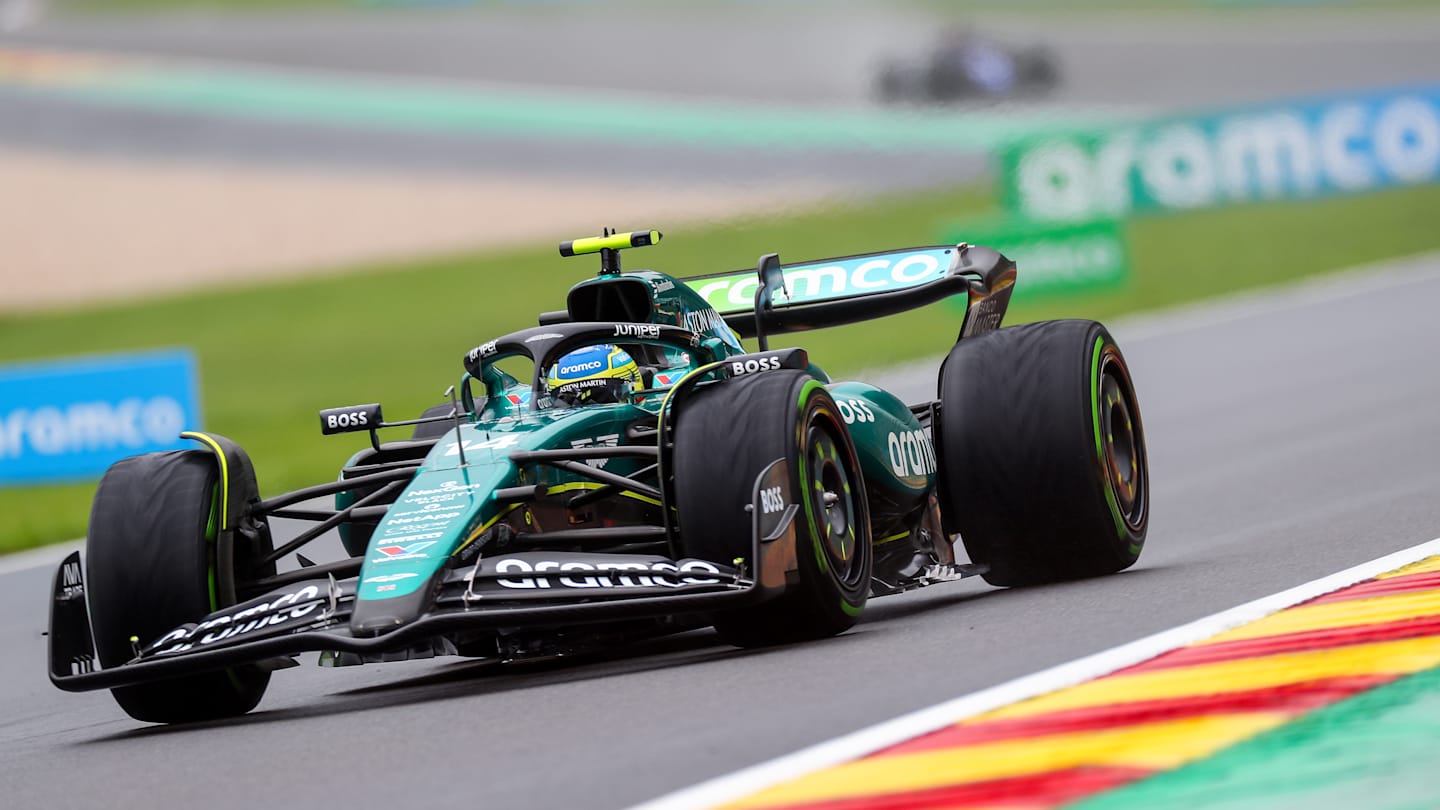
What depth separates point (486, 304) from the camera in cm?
2955

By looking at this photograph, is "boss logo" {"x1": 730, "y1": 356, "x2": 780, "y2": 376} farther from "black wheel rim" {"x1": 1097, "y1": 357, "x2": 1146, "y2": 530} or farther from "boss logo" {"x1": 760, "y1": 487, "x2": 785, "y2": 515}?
"black wheel rim" {"x1": 1097, "y1": 357, "x2": 1146, "y2": 530}

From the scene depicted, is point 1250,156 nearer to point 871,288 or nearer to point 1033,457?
point 871,288

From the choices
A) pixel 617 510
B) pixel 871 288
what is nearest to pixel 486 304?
pixel 871 288

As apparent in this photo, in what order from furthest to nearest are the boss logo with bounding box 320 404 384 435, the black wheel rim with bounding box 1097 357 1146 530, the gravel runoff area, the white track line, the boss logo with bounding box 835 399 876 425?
the gravel runoff area → the black wheel rim with bounding box 1097 357 1146 530 → the boss logo with bounding box 835 399 876 425 → the boss logo with bounding box 320 404 384 435 → the white track line

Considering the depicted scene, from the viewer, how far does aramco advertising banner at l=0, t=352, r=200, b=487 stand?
17.5m

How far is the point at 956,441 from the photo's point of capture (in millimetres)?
8672

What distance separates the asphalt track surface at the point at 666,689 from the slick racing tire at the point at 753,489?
134 mm

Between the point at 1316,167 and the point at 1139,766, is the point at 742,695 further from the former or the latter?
the point at 1316,167

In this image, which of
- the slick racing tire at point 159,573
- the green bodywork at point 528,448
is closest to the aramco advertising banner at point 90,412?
the green bodywork at point 528,448

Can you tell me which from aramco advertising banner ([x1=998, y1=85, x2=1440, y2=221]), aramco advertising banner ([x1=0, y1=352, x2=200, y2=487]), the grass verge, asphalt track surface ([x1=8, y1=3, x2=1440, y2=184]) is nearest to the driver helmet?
aramco advertising banner ([x1=0, y1=352, x2=200, y2=487])

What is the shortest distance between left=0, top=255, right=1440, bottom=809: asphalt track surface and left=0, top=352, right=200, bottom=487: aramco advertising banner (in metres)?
4.55

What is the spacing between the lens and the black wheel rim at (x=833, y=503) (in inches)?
296

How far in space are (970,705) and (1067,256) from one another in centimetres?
1855

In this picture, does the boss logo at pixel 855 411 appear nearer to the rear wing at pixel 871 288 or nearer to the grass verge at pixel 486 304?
the rear wing at pixel 871 288
